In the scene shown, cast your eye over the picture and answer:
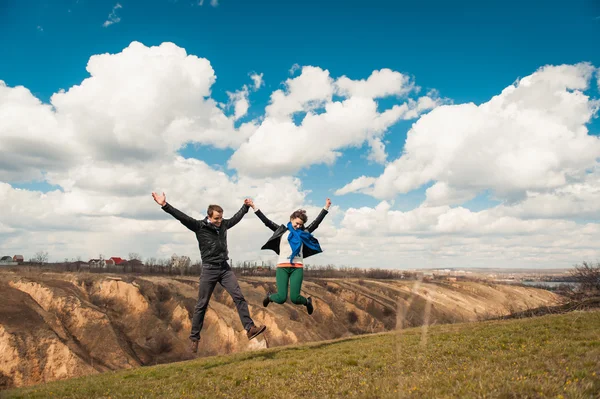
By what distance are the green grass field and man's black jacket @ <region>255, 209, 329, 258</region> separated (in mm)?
2949

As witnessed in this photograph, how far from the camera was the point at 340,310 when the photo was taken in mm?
72500

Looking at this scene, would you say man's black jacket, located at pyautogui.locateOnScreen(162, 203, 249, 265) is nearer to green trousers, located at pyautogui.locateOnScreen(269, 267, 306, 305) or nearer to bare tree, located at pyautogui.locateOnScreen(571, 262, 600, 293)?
green trousers, located at pyautogui.locateOnScreen(269, 267, 306, 305)

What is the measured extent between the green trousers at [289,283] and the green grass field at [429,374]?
175 centimetres

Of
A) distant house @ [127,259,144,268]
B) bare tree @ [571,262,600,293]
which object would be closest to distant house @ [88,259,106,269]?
distant house @ [127,259,144,268]

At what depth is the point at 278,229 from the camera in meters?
10.4

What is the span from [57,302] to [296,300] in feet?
153

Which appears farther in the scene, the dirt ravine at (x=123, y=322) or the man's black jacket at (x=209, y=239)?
the dirt ravine at (x=123, y=322)

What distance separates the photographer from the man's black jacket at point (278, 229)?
10.3 metres

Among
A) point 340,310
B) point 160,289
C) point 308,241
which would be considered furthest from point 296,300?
point 340,310

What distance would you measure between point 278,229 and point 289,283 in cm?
146

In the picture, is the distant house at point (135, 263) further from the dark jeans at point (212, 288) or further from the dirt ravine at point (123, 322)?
the dark jeans at point (212, 288)

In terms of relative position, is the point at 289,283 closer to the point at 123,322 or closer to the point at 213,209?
the point at 213,209

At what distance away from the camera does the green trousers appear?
32.6 feet

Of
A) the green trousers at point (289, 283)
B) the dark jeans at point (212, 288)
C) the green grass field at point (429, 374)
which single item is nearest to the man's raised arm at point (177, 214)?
the dark jeans at point (212, 288)
